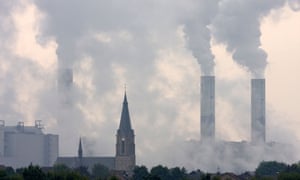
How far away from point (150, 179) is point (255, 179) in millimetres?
30749

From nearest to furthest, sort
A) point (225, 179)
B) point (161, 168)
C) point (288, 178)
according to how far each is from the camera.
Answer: point (288, 178) < point (225, 179) < point (161, 168)

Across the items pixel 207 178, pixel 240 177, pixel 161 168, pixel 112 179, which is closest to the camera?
pixel 207 178

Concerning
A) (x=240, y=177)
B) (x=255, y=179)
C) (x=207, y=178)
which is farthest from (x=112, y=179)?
(x=240, y=177)

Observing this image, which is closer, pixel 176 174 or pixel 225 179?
pixel 225 179

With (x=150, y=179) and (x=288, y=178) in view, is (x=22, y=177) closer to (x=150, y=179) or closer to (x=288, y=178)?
(x=150, y=179)

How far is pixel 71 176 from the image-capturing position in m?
128

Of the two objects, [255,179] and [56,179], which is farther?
[255,179]

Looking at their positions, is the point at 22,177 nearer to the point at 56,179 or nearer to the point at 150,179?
the point at 56,179

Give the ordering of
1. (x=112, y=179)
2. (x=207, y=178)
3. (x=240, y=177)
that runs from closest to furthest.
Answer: (x=207, y=178) → (x=112, y=179) → (x=240, y=177)

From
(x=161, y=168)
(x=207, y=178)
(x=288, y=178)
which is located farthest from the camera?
(x=161, y=168)

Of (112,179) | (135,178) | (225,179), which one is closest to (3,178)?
(112,179)

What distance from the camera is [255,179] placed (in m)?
148

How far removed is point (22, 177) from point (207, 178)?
23.4m

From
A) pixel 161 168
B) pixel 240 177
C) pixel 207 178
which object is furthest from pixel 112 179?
pixel 161 168
